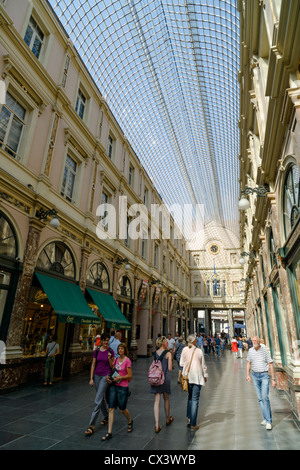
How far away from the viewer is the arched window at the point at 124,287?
17.2 meters

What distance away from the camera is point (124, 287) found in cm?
1812

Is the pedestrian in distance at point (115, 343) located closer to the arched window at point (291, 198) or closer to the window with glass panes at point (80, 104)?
the arched window at point (291, 198)

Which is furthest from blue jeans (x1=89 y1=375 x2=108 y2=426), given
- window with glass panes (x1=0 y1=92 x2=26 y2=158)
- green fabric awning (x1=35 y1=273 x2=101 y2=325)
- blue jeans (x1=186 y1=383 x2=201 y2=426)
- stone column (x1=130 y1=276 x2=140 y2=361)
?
stone column (x1=130 y1=276 x2=140 y2=361)

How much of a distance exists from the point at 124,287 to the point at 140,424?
12.7 m

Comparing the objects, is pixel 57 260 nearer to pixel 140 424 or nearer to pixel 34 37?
pixel 140 424

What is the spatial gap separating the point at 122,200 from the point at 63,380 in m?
11.6

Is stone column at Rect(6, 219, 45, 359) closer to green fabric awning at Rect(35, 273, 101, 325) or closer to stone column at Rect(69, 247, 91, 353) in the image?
green fabric awning at Rect(35, 273, 101, 325)

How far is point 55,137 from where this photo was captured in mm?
11750

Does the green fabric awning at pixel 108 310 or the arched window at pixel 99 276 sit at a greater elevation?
the arched window at pixel 99 276

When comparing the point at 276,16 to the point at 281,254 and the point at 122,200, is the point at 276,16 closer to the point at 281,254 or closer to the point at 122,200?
the point at 281,254

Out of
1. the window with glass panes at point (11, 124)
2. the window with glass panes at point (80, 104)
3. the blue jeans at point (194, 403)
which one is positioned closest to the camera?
the blue jeans at point (194, 403)

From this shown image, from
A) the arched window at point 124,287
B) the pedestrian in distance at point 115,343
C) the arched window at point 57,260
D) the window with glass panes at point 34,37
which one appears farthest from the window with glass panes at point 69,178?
the pedestrian in distance at point 115,343

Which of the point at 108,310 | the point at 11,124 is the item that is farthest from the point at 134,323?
the point at 11,124

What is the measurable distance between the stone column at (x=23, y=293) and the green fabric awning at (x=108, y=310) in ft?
13.2
